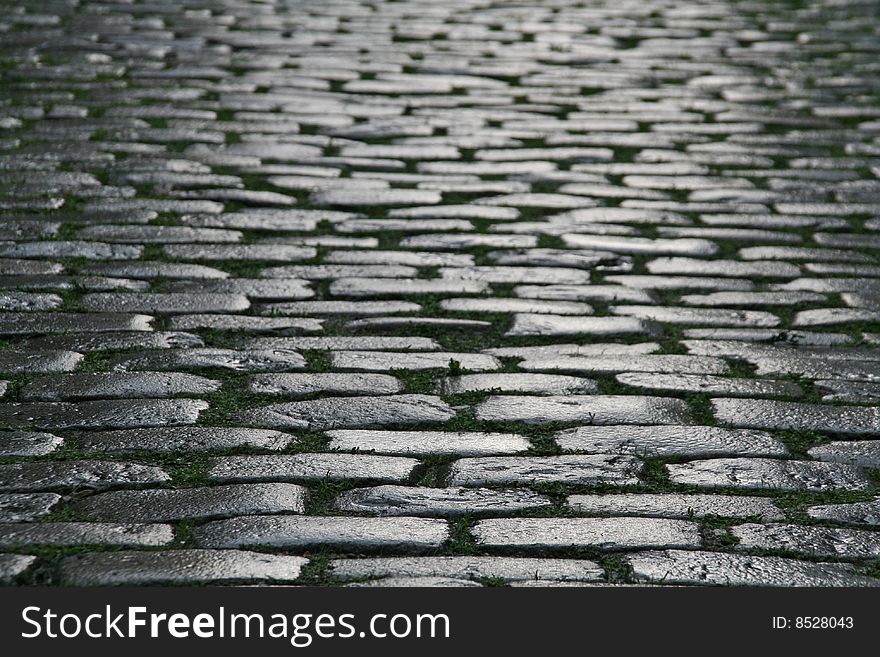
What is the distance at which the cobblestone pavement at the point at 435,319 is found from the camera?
8.96 ft

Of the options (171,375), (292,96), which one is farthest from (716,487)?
(292,96)

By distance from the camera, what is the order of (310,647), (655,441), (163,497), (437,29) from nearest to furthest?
(310,647) < (163,497) < (655,441) < (437,29)

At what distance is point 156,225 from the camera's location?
4766 mm

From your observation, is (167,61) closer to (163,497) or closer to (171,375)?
(171,375)

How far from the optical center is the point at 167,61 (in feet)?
24.5

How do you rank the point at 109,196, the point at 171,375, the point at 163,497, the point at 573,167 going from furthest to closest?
the point at 573,167, the point at 109,196, the point at 171,375, the point at 163,497

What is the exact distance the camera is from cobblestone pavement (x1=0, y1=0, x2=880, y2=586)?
2730mm

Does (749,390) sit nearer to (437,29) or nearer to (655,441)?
(655,441)

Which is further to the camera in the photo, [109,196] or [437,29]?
[437,29]

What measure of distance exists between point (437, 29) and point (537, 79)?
1.56m

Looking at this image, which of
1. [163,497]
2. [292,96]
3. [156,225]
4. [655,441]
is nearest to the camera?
[163,497]

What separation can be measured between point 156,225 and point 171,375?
4.63 feet

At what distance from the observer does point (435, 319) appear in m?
3.97

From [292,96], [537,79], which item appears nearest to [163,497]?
[292,96]
